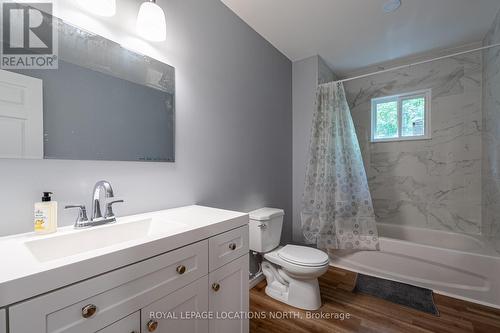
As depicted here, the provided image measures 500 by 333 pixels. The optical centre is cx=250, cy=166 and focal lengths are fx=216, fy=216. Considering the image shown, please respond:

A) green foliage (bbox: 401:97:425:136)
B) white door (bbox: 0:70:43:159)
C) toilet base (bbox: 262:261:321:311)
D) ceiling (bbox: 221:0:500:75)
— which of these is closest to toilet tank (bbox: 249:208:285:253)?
toilet base (bbox: 262:261:321:311)

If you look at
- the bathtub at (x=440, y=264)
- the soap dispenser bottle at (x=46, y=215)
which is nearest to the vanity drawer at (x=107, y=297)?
A: the soap dispenser bottle at (x=46, y=215)

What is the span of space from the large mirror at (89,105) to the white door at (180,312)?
0.73m

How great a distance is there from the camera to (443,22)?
1.99 m

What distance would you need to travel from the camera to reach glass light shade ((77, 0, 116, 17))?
992 millimetres

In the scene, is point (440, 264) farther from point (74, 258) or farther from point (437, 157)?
point (74, 258)

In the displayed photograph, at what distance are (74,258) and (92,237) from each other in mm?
347

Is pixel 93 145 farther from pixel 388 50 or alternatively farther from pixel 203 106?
pixel 388 50

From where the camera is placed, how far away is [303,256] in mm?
1738

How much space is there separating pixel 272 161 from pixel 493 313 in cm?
213

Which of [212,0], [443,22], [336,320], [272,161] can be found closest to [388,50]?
[443,22]

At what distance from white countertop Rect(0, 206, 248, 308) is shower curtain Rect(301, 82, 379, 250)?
1544 millimetres

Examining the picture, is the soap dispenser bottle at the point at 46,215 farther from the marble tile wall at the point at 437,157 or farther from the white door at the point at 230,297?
the marble tile wall at the point at 437,157

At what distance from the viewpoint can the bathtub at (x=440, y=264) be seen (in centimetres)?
177

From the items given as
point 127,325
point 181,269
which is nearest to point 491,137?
point 181,269
